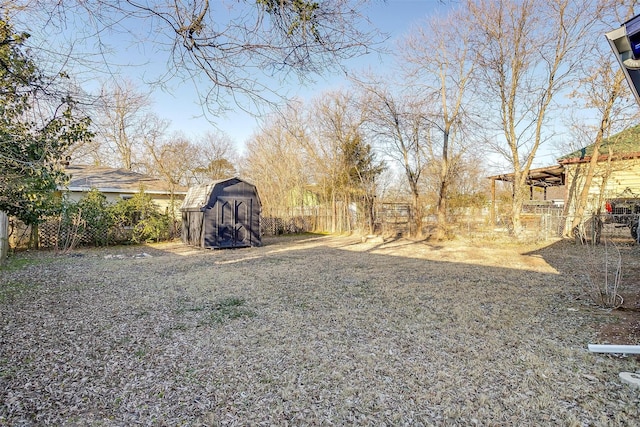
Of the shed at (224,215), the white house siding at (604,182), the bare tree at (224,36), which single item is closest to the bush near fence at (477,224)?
the white house siding at (604,182)

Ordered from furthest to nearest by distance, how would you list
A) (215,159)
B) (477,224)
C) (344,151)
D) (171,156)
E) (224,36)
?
(215,159) → (171,156) → (344,151) → (477,224) → (224,36)

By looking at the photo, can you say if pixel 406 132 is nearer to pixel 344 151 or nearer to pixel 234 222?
pixel 344 151

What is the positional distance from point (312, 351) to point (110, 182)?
15066mm

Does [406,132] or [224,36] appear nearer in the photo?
[224,36]

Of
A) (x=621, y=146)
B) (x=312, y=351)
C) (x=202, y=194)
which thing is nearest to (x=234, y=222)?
(x=202, y=194)

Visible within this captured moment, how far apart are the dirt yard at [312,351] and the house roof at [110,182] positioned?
8482 mm

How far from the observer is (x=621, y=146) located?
11766mm

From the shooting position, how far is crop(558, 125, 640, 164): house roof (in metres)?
11.2

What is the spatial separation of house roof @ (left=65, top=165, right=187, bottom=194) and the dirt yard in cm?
848

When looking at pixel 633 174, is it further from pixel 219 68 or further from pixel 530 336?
pixel 219 68

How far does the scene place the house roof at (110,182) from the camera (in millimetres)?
Result: 13902

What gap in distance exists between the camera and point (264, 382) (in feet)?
8.35

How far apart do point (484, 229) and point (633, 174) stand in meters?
5.48

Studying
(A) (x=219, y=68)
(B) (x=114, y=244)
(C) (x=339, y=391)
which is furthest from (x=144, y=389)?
(B) (x=114, y=244)
